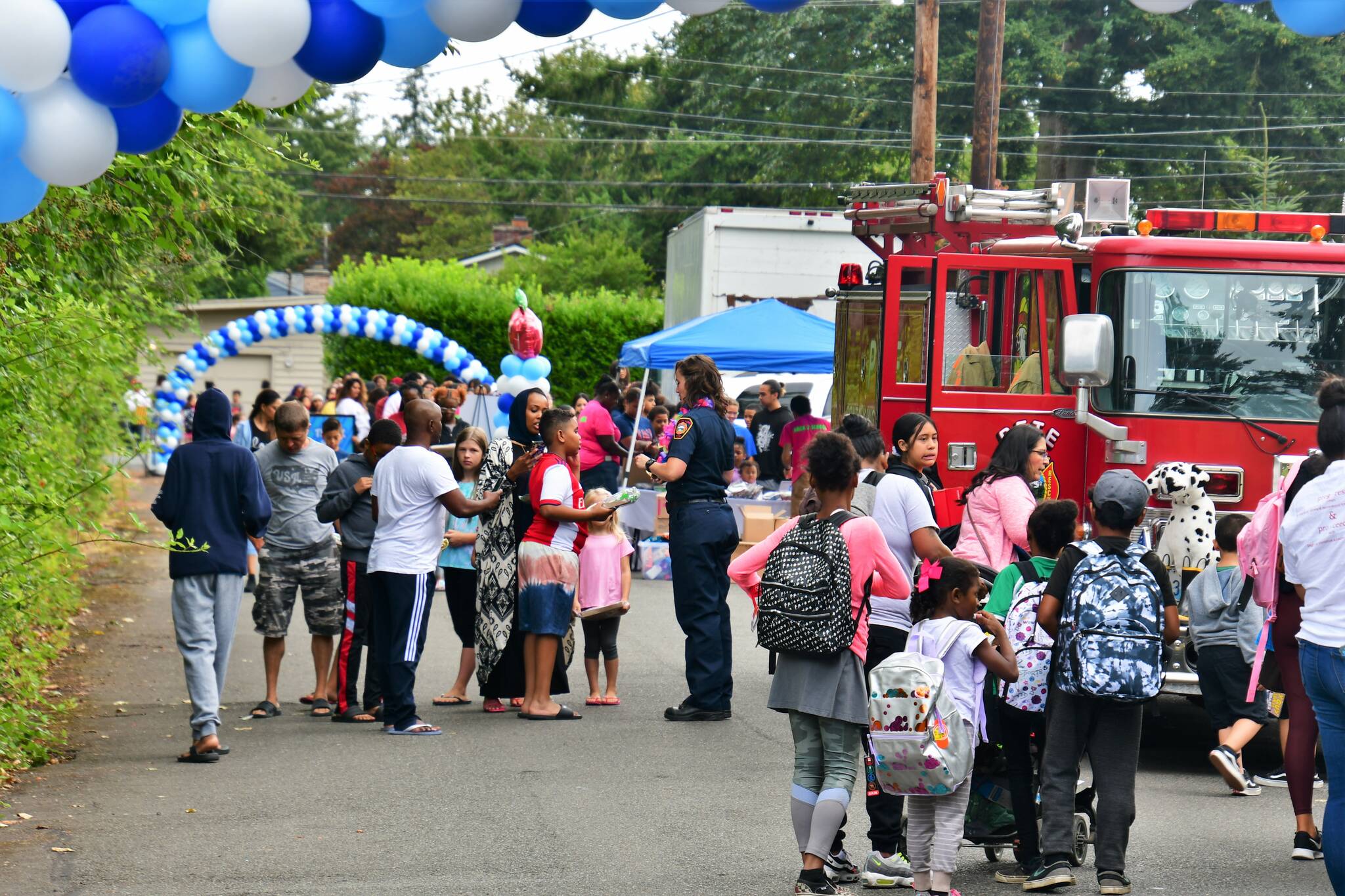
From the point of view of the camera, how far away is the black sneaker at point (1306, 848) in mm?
6688

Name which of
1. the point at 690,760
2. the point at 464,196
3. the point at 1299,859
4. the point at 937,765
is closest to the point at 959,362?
the point at 690,760

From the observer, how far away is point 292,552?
9875mm

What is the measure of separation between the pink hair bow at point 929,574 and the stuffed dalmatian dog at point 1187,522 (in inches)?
82.3

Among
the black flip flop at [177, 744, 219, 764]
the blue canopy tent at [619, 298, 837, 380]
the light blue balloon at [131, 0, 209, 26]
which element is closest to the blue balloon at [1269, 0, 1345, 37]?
the light blue balloon at [131, 0, 209, 26]

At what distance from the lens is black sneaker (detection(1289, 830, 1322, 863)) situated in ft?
21.9

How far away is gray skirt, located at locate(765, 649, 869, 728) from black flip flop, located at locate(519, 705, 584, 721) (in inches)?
156

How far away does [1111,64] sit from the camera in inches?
1257

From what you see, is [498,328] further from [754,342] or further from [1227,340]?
[1227,340]

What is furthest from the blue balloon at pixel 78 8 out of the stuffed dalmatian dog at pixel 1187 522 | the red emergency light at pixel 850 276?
the red emergency light at pixel 850 276

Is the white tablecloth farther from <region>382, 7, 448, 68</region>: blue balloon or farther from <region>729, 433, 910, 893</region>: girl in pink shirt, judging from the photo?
<region>382, 7, 448, 68</region>: blue balloon

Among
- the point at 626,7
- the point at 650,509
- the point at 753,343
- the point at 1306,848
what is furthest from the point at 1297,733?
the point at 753,343

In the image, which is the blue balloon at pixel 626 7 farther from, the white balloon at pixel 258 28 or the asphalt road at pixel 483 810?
the asphalt road at pixel 483 810

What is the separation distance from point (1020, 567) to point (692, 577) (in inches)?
133

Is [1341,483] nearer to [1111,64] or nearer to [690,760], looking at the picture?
[690,760]
